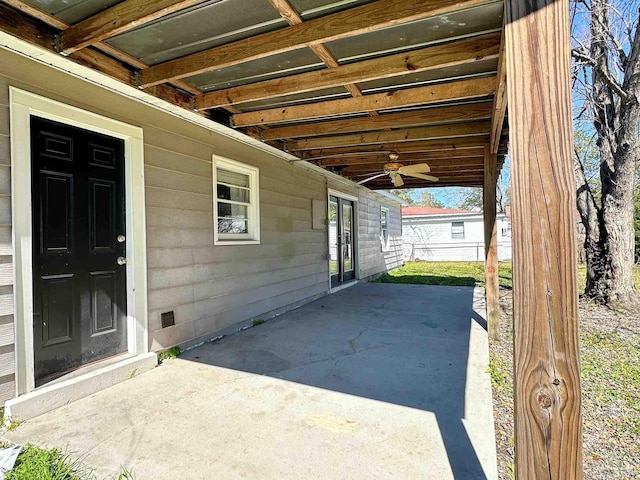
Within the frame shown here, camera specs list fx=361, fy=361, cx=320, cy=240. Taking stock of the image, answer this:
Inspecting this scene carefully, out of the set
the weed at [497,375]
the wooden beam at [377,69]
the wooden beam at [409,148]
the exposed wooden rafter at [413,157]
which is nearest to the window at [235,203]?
the wooden beam at [377,69]

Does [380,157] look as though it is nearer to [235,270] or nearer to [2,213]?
[235,270]

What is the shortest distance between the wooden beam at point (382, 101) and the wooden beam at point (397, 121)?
0.41 m

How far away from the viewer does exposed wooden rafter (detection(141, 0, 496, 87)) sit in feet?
6.34

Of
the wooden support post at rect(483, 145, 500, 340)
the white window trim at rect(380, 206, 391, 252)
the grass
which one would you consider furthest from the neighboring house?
the grass

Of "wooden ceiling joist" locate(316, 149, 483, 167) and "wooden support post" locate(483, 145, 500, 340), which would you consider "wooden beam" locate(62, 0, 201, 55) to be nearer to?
"wooden support post" locate(483, 145, 500, 340)

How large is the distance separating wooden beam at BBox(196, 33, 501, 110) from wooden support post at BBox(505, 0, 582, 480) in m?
1.41

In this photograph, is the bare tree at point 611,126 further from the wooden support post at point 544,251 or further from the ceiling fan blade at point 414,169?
the wooden support post at point 544,251

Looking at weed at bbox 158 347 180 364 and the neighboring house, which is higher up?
the neighboring house

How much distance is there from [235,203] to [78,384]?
8.29 feet

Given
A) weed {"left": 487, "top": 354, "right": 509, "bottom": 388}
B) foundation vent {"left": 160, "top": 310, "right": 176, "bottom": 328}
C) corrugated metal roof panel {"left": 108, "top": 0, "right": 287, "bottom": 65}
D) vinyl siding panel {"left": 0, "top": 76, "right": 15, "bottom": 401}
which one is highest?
corrugated metal roof panel {"left": 108, "top": 0, "right": 287, "bottom": 65}

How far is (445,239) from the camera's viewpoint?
17359 millimetres

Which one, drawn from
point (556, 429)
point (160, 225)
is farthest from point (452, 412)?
point (160, 225)

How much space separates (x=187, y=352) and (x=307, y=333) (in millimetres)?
1352

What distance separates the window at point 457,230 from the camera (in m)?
17.1
